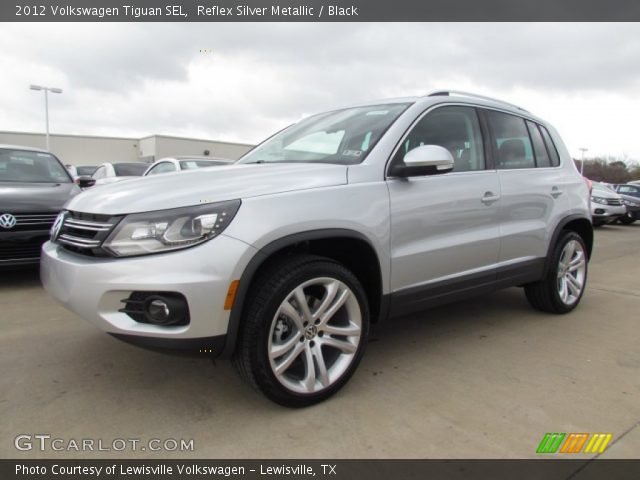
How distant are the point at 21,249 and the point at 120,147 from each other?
134ft

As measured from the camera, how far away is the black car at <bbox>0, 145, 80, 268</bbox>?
15.1ft

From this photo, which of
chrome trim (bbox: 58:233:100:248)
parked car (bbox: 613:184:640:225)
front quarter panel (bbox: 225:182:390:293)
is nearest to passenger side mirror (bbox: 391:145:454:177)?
front quarter panel (bbox: 225:182:390:293)

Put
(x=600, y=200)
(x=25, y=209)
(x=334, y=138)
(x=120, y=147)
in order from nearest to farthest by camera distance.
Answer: (x=334, y=138) < (x=25, y=209) < (x=600, y=200) < (x=120, y=147)

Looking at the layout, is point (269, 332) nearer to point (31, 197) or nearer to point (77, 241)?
point (77, 241)

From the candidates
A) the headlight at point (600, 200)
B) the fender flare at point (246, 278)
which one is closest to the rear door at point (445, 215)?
the fender flare at point (246, 278)

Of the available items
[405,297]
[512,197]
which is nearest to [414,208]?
[405,297]

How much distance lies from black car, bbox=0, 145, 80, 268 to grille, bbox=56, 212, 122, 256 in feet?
8.22

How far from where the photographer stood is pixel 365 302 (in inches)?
105

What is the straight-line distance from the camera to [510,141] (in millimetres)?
3758

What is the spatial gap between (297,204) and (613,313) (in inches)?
140

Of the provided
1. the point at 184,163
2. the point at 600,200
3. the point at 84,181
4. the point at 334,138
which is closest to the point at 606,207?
the point at 600,200
